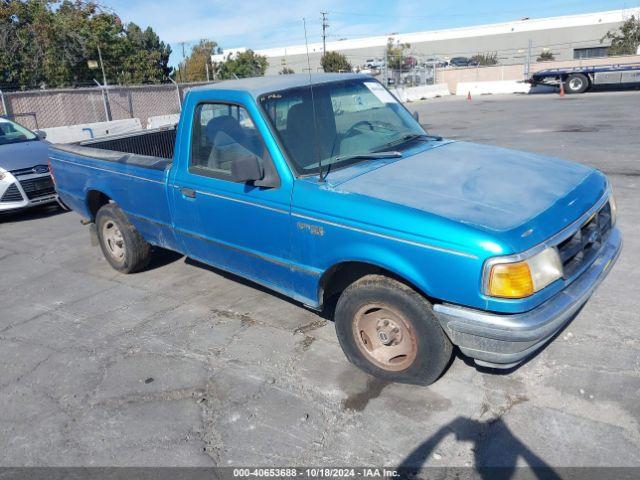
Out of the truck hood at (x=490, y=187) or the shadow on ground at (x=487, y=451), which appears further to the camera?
the truck hood at (x=490, y=187)

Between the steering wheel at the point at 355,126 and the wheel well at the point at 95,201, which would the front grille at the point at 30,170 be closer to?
the wheel well at the point at 95,201

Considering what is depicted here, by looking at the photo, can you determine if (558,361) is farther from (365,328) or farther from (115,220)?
(115,220)

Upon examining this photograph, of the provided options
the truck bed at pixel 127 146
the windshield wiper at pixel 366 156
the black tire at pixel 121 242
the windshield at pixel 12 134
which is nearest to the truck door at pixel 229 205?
the windshield wiper at pixel 366 156

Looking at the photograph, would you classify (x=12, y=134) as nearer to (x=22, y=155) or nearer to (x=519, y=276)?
(x=22, y=155)

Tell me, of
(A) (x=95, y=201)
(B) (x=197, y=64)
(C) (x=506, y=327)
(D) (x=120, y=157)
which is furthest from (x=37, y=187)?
(B) (x=197, y=64)

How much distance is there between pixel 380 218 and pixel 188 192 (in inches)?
74.3

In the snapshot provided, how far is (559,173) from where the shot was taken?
372 centimetres

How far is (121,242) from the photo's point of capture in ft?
18.6

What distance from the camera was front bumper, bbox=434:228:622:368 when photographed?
2832mm

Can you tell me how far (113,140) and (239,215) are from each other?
3.10 metres

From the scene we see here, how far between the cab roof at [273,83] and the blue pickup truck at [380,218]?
19mm

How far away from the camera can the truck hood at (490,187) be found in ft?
9.75

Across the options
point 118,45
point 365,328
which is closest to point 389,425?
point 365,328

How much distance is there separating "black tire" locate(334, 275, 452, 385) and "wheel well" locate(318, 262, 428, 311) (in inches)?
2.8
